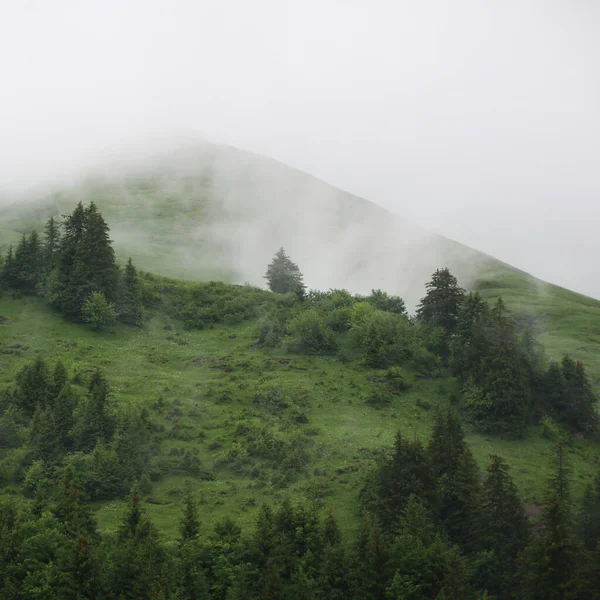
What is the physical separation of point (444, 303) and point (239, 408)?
31.1 m

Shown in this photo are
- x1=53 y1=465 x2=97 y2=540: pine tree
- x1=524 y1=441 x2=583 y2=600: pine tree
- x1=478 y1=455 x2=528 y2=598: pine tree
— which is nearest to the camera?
x1=524 y1=441 x2=583 y2=600: pine tree

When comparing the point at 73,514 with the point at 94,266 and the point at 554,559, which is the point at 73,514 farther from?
the point at 94,266

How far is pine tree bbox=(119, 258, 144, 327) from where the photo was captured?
83.4 meters

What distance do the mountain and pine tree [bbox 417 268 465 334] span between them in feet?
102

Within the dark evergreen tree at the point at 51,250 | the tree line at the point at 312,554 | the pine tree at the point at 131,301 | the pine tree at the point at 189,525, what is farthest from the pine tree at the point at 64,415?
the dark evergreen tree at the point at 51,250

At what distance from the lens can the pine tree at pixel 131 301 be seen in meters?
83.4

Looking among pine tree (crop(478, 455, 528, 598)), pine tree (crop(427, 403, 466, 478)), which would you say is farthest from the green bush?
pine tree (crop(478, 455, 528, 598))

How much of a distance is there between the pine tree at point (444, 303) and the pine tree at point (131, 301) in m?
37.8

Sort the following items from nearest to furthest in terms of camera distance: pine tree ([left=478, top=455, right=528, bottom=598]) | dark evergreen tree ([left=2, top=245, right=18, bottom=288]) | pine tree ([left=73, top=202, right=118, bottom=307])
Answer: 1. pine tree ([left=478, top=455, right=528, bottom=598])
2. pine tree ([left=73, top=202, right=118, bottom=307])
3. dark evergreen tree ([left=2, top=245, right=18, bottom=288])

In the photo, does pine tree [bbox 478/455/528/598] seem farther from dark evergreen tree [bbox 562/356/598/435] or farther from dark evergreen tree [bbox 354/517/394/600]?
dark evergreen tree [bbox 562/356/598/435]

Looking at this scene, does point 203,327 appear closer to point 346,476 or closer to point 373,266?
point 346,476

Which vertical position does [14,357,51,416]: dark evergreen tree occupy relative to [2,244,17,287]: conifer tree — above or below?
below

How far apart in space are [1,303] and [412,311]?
286 ft

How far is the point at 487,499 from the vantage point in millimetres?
43469
